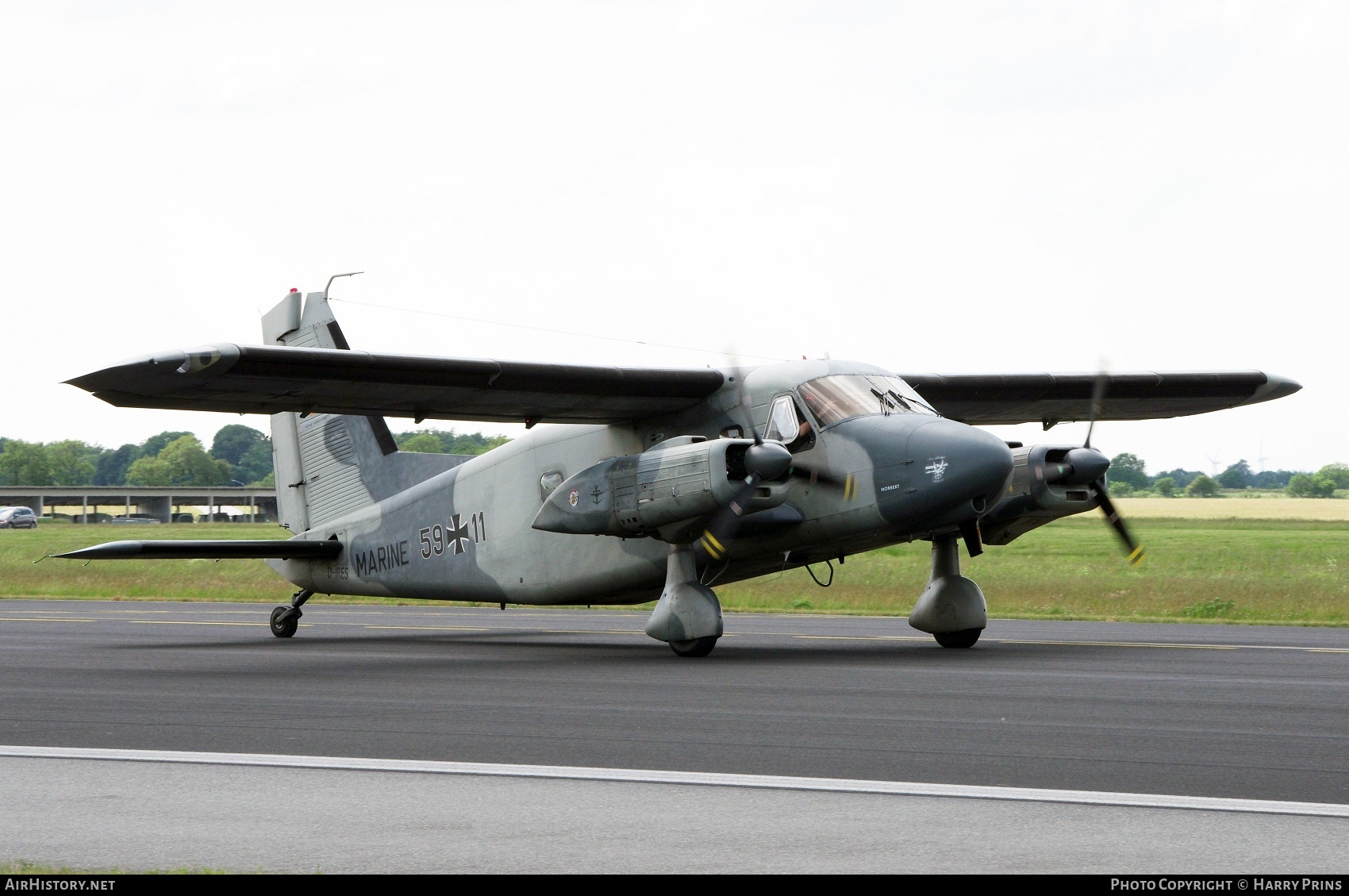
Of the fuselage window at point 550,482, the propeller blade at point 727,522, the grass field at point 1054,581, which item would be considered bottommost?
the grass field at point 1054,581

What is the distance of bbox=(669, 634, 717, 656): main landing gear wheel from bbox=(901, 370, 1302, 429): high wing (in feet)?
18.9

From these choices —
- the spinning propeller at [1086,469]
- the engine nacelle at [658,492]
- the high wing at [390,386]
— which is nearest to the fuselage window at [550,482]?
the high wing at [390,386]

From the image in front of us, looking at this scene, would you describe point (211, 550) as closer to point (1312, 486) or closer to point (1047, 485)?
point (1047, 485)

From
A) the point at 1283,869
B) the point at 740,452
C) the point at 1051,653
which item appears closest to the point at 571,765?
the point at 1283,869

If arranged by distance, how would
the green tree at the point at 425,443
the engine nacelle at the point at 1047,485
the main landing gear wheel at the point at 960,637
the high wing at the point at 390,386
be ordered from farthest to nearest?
the green tree at the point at 425,443 → the main landing gear wheel at the point at 960,637 → the engine nacelle at the point at 1047,485 → the high wing at the point at 390,386

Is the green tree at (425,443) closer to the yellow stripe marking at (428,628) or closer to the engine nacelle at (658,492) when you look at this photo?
the yellow stripe marking at (428,628)

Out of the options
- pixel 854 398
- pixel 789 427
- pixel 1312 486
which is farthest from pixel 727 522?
pixel 1312 486

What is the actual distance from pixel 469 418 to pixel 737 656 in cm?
537

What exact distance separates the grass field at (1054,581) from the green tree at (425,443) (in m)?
41.7

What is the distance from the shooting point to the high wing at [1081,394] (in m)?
22.1

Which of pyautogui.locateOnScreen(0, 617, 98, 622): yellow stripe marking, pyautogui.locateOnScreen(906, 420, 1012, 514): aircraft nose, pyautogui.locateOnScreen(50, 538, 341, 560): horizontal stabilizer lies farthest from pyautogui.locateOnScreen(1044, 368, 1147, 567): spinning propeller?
pyautogui.locateOnScreen(0, 617, 98, 622): yellow stripe marking

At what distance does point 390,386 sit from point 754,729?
362 inches

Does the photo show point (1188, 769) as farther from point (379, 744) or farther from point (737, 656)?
point (737, 656)

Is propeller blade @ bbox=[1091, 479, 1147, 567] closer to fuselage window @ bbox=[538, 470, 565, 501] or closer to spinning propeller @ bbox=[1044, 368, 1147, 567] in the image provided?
spinning propeller @ bbox=[1044, 368, 1147, 567]
